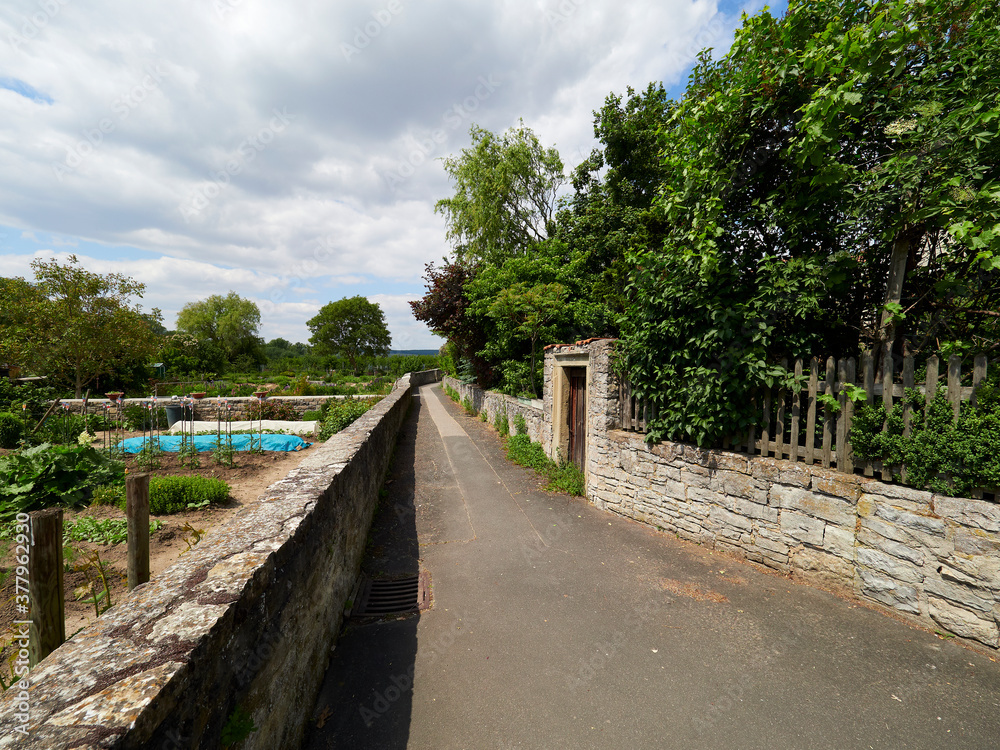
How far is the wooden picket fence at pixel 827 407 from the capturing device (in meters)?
3.40

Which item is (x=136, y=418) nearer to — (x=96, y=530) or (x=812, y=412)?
(x=96, y=530)

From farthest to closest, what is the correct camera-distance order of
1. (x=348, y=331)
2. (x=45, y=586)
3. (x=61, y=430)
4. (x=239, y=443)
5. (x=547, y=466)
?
(x=348, y=331) < (x=61, y=430) < (x=239, y=443) < (x=547, y=466) < (x=45, y=586)

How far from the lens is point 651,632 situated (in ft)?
11.1

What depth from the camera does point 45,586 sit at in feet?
6.55

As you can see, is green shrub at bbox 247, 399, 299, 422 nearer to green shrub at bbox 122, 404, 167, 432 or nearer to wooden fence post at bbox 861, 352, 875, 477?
green shrub at bbox 122, 404, 167, 432

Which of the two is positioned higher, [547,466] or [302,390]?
[302,390]

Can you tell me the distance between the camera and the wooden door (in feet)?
23.8

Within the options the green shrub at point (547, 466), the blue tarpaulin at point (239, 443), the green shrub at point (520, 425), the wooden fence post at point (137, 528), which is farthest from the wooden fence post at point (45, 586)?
the green shrub at point (520, 425)

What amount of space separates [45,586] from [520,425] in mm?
9069

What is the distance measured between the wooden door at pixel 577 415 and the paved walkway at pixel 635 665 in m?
2.55

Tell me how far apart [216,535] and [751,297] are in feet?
17.4

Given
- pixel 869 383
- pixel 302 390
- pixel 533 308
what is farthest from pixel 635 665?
pixel 302 390

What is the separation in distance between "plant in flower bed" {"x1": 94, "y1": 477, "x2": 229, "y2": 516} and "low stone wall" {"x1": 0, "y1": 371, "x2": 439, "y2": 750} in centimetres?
363

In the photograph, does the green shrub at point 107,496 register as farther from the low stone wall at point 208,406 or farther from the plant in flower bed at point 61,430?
the low stone wall at point 208,406
